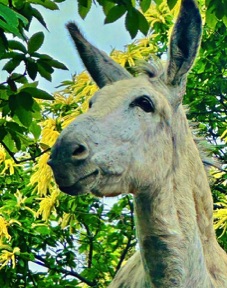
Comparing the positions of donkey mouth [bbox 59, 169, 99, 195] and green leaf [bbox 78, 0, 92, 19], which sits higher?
green leaf [bbox 78, 0, 92, 19]

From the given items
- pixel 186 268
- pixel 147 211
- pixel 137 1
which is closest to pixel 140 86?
pixel 147 211

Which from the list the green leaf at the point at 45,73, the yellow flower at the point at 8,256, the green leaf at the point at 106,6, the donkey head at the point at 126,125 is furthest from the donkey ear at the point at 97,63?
the yellow flower at the point at 8,256

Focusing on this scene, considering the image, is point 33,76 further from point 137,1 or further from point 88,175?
point 88,175

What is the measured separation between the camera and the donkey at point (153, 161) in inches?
144

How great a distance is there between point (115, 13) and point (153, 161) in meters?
1.78

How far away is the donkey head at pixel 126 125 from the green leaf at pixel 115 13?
A: 1.10 m

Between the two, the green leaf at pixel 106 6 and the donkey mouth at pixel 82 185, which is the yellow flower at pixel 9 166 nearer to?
the green leaf at pixel 106 6

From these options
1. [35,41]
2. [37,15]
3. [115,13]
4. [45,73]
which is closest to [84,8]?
[115,13]

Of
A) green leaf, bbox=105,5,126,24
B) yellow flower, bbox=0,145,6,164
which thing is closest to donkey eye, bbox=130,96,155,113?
green leaf, bbox=105,5,126,24

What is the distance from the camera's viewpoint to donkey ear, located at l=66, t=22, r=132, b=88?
4.32 m

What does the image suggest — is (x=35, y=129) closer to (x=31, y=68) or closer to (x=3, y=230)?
(x=31, y=68)

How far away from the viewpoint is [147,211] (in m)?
3.99

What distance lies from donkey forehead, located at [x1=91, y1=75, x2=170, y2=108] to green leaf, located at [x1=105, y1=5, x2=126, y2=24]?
138 centimetres

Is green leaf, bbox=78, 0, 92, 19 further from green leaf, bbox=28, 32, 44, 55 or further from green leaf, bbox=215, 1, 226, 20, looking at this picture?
green leaf, bbox=215, 1, 226, 20
